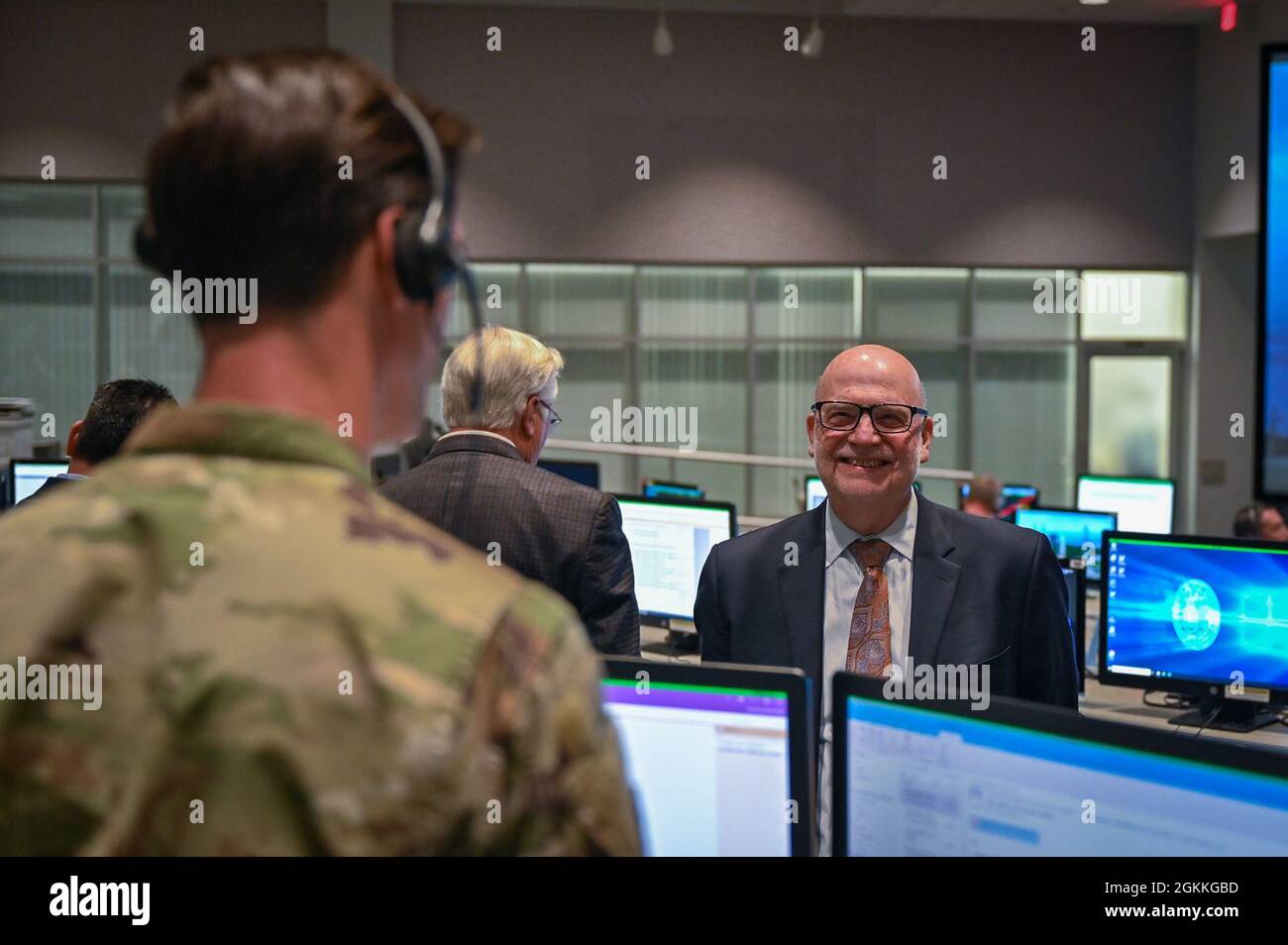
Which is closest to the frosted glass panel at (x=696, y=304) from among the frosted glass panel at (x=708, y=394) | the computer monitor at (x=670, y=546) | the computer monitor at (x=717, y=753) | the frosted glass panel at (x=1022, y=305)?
the frosted glass panel at (x=708, y=394)

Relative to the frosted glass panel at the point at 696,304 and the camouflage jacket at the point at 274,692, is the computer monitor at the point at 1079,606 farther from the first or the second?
the frosted glass panel at the point at 696,304

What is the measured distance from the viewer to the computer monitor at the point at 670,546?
399cm

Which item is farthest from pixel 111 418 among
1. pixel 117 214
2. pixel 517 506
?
pixel 117 214

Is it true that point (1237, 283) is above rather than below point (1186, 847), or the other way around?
above

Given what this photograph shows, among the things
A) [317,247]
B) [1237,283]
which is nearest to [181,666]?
[317,247]

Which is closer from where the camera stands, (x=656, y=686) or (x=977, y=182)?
(x=656, y=686)

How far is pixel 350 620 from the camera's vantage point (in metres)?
0.63

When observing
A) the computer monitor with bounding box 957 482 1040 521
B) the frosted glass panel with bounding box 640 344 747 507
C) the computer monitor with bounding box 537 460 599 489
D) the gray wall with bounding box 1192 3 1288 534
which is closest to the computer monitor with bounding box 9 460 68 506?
the computer monitor with bounding box 537 460 599 489

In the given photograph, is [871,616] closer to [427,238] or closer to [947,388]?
[427,238]

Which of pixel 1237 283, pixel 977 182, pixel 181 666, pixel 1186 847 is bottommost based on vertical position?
pixel 1186 847

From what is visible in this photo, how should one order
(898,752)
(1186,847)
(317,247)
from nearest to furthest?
(317,247)
(1186,847)
(898,752)

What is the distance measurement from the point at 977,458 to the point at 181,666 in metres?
9.17

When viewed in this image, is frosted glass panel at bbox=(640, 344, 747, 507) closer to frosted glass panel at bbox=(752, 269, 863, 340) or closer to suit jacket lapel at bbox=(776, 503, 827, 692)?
frosted glass panel at bbox=(752, 269, 863, 340)

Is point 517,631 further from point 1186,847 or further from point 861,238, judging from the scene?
point 861,238
